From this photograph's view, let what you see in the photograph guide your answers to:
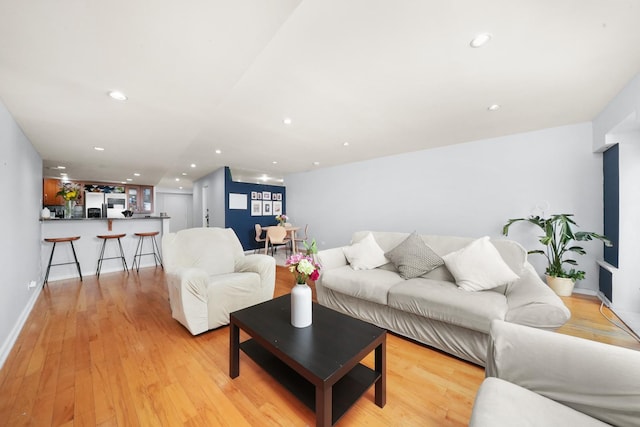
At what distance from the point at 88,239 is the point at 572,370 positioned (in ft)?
19.5

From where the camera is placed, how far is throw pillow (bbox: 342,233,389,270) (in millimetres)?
2617

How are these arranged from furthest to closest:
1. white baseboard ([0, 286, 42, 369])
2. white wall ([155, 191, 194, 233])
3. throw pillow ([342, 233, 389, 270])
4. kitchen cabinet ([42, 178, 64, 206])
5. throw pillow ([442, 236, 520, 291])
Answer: white wall ([155, 191, 194, 233])
kitchen cabinet ([42, 178, 64, 206])
throw pillow ([342, 233, 389, 270])
throw pillow ([442, 236, 520, 291])
white baseboard ([0, 286, 42, 369])

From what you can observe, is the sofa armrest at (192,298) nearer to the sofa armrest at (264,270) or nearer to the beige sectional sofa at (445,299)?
the sofa armrest at (264,270)

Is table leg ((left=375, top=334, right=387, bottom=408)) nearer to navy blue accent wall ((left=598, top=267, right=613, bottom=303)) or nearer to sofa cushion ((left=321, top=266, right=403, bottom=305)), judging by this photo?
sofa cushion ((left=321, top=266, right=403, bottom=305))

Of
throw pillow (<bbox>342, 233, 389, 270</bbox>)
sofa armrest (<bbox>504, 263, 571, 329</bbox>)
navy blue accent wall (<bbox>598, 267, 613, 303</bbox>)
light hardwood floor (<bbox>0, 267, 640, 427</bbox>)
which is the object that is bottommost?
light hardwood floor (<bbox>0, 267, 640, 427</bbox>)

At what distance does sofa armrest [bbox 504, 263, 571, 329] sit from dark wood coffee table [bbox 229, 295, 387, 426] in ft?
3.28

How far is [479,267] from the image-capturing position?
1.98m

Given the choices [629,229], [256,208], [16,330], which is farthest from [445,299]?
[256,208]

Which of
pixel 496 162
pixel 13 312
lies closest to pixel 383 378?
pixel 13 312

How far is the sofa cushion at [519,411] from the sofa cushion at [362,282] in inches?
46.4

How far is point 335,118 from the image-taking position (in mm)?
2910

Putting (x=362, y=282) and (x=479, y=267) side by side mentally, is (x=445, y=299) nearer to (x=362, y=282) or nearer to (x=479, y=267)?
(x=479, y=267)

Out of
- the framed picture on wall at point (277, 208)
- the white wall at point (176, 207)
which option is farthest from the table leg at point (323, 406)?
the white wall at point (176, 207)

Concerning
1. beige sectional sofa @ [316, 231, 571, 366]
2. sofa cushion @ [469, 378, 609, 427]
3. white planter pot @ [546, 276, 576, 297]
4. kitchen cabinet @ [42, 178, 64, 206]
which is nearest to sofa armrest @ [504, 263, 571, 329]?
beige sectional sofa @ [316, 231, 571, 366]
